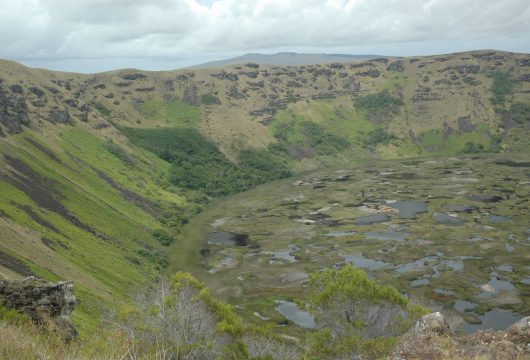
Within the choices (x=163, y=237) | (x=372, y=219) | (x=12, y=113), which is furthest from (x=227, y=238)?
(x=12, y=113)

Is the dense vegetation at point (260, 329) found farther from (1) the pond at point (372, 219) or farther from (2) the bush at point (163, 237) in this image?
(1) the pond at point (372, 219)

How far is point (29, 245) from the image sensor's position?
279ft

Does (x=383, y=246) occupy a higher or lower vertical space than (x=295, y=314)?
higher

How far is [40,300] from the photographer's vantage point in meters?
29.8

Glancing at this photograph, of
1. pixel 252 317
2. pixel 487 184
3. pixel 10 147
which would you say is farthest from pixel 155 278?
pixel 487 184

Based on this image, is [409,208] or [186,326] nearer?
[186,326]

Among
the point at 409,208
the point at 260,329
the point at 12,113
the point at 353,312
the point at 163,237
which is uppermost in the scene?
the point at 12,113

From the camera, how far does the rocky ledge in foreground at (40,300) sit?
2881cm

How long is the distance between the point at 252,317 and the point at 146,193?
95.6m

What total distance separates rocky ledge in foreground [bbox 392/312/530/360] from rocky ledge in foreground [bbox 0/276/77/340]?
19963 mm

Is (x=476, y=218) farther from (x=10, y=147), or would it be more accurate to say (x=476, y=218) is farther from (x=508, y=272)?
(x=10, y=147)

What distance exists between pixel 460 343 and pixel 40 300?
25.3m

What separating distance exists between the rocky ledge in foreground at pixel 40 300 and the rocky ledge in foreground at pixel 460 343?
65.5ft

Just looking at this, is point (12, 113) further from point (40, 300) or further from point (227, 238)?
point (40, 300)
